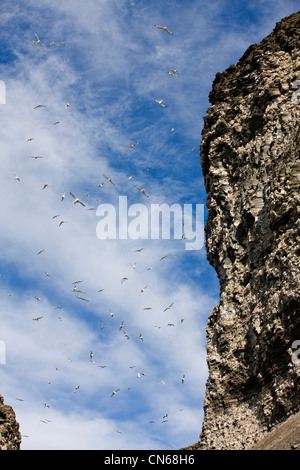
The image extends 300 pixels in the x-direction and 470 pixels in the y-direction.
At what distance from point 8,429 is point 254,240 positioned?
18762mm

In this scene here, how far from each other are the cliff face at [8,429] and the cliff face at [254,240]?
11.6 meters

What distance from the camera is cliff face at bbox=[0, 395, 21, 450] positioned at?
89.9ft

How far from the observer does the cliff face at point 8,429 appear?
27.4 m

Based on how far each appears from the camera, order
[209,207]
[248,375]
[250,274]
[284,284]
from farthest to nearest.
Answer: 1. [209,207]
2. [250,274]
3. [248,375]
4. [284,284]

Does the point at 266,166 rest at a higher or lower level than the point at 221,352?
higher

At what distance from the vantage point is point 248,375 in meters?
25.5

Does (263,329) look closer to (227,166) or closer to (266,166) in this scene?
(266,166)

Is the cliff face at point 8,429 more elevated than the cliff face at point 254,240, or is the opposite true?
the cliff face at point 254,240

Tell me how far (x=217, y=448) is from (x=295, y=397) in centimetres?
678

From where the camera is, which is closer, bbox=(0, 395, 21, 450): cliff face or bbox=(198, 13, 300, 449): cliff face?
bbox=(198, 13, 300, 449): cliff face

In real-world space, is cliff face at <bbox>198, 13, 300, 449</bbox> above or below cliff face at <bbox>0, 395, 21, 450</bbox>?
above

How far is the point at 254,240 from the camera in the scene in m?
27.9

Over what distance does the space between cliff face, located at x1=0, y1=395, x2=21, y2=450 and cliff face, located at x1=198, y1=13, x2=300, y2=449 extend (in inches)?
457
